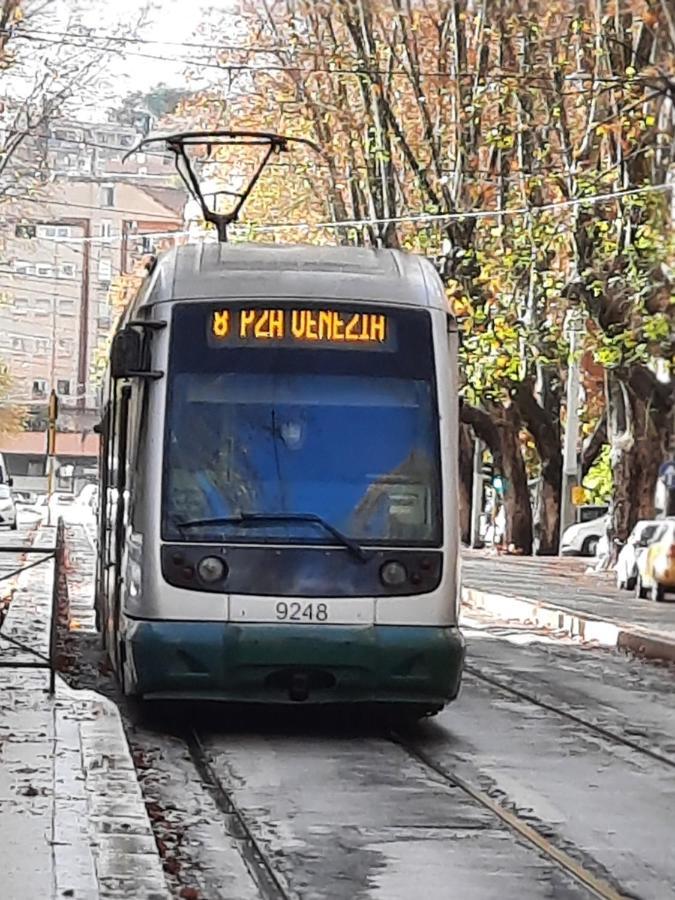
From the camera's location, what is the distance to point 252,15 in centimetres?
4334

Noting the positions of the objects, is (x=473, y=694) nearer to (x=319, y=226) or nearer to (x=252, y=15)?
(x=252, y=15)

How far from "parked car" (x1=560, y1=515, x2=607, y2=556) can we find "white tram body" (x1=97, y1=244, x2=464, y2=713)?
4429 cm

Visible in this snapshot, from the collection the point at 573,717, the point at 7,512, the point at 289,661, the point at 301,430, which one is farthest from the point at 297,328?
the point at 7,512

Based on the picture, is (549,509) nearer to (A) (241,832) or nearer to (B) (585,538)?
(B) (585,538)

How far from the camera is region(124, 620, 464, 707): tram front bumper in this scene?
12.6 metres

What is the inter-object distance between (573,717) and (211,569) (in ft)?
13.1

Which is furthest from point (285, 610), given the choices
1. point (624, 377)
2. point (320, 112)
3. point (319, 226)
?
point (319, 226)

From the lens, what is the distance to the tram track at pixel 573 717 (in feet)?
43.5

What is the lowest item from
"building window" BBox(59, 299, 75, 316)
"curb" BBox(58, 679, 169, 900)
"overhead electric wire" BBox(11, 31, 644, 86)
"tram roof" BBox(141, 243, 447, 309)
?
"curb" BBox(58, 679, 169, 900)

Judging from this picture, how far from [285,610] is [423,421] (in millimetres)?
1507

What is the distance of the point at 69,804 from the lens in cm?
910

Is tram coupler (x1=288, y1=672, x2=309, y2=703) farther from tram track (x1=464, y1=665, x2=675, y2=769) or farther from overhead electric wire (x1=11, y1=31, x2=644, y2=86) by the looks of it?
overhead electric wire (x1=11, y1=31, x2=644, y2=86)

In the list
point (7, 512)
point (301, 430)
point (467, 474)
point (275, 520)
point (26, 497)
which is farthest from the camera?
point (26, 497)

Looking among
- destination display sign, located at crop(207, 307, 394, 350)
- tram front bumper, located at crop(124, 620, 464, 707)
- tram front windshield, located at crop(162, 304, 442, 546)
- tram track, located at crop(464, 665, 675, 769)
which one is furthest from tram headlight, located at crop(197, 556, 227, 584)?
tram track, located at crop(464, 665, 675, 769)
